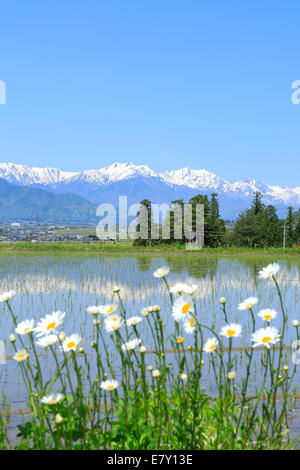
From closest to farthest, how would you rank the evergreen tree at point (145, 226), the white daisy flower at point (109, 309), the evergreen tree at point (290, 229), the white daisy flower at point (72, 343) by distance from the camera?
1. the white daisy flower at point (72, 343)
2. the white daisy flower at point (109, 309)
3. the evergreen tree at point (145, 226)
4. the evergreen tree at point (290, 229)

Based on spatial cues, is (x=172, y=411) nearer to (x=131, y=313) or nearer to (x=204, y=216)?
(x=131, y=313)

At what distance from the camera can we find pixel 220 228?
5159 centimetres

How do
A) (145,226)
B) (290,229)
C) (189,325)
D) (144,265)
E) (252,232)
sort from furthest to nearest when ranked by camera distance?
(290,229), (252,232), (145,226), (144,265), (189,325)

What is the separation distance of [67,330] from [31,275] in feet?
35.1

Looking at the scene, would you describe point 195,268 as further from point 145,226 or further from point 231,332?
point 145,226

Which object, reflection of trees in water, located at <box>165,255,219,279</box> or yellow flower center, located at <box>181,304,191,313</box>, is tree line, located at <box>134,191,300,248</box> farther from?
yellow flower center, located at <box>181,304,191,313</box>

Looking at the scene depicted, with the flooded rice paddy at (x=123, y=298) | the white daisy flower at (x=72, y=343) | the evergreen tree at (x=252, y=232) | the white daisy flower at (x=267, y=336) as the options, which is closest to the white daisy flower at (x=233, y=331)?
the white daisy flower at (x=267, y=336)

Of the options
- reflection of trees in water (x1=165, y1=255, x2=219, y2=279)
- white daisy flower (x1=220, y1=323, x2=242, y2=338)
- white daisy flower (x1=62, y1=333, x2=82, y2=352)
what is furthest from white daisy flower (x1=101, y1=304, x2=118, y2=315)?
reflection of trees in water (x1=165, y1=255, x2=219, y2=279)

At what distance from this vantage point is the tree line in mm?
45344

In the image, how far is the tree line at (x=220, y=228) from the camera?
149 feet

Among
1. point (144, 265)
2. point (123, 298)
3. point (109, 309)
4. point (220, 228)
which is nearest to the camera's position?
point (109, 309)

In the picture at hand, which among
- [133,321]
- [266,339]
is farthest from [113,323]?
[266,339]

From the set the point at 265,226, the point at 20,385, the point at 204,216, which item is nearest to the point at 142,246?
the point at 204,216

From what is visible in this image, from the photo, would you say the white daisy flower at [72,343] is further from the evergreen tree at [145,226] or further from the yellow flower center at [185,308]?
the evergreen tree at [145,226]
